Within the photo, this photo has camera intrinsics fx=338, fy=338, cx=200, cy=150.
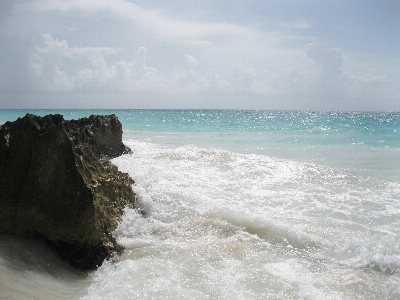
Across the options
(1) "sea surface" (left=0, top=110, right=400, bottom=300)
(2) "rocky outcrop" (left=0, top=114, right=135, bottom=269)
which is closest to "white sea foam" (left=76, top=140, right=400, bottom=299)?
(1) "sea surface" (left=0, top=110, right=400, bottom=300)

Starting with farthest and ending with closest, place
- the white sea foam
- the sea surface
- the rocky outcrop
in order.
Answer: the rocky outcrop, the white sea foam, the sea surface

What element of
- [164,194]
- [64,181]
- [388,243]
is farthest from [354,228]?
[64,181]

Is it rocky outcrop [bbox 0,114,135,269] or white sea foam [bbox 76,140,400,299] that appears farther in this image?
rocky outcrop [bbox 0,114,135,269]

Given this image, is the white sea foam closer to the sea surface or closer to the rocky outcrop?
the sea surface

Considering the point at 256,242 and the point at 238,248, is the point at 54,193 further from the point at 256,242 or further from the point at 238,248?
the point at 256,242

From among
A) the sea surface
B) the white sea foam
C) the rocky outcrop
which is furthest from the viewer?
the rocky outcrop

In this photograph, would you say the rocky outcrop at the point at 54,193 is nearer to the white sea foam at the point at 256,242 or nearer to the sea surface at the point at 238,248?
the sea surface at the point at 238,248

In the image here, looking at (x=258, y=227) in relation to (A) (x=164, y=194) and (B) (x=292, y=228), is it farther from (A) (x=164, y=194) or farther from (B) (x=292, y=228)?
(A) (x=164, y=194)

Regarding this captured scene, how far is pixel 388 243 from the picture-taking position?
563cm

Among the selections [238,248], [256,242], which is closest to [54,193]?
[238,248]

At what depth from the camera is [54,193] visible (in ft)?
15.0

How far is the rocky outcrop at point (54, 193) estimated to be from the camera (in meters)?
4.44

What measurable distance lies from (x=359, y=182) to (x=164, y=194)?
5.97m

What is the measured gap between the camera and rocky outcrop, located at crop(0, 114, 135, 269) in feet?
14.6
